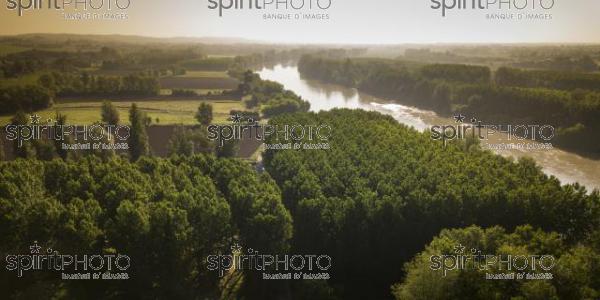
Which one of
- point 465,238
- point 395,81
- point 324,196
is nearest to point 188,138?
point 324,196

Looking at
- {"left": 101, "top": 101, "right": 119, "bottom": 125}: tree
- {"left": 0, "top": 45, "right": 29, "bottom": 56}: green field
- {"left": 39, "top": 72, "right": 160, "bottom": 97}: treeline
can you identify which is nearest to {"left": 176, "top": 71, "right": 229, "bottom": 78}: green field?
{"left": 39, "top": 72, "right": 160, "bottom": 97}: treeline

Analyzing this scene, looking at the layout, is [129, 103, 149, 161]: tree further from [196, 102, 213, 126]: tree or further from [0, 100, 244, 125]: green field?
[196, 102, 213, 126]: tree

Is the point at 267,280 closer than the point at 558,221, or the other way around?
the point at 267,280

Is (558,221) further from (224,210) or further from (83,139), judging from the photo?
(83,139)

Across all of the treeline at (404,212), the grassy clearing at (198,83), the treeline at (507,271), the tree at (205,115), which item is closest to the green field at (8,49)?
the tree at (205,115)

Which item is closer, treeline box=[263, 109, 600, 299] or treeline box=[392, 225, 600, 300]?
treeline box=[392, 225, 600, 300]

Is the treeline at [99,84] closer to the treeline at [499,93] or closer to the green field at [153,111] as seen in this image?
the green field at [153,111]

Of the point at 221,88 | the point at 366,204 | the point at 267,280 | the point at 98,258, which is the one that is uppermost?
the point at 221,88

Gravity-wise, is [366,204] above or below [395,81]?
below
